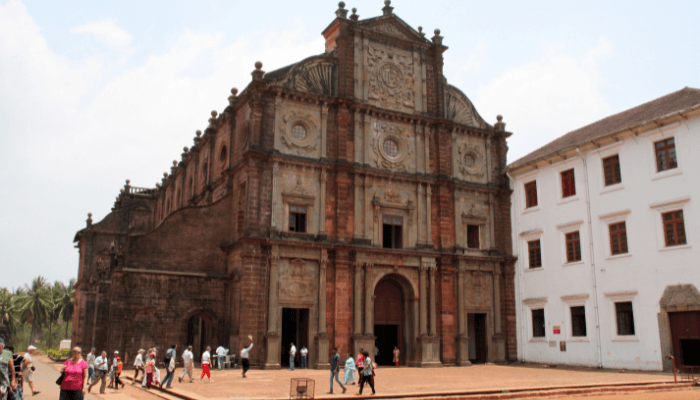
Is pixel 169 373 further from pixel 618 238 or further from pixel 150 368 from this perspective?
pixel 618 238

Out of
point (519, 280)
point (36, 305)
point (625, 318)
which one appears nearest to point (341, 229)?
point (519, 280)

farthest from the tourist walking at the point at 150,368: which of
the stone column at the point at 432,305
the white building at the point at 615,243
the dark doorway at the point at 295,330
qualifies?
the white building at the point at 615,243

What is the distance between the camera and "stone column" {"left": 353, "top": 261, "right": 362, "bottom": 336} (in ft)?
97.1

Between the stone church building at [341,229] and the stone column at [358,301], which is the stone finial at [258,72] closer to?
the stone church building at [341,229]

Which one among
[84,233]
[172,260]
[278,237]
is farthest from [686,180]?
[84,233]

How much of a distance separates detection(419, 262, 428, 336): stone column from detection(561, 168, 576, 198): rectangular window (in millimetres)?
8584

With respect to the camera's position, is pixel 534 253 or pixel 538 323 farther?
pixel 534 253

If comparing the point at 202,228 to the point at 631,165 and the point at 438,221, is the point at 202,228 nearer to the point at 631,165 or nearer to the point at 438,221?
the point at 438,221

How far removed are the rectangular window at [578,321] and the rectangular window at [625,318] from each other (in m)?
2.03

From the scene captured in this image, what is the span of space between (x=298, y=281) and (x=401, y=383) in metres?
9.10

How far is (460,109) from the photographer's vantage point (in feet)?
118

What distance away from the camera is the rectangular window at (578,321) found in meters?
30.1

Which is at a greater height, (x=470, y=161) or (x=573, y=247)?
(x=470, y=161)

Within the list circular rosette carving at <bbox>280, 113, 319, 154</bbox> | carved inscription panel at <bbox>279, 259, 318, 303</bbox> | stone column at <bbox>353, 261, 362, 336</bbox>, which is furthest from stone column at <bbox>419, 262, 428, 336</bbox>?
circular rosette carving at <bbox>280, 113, 319, 154</bbox>
